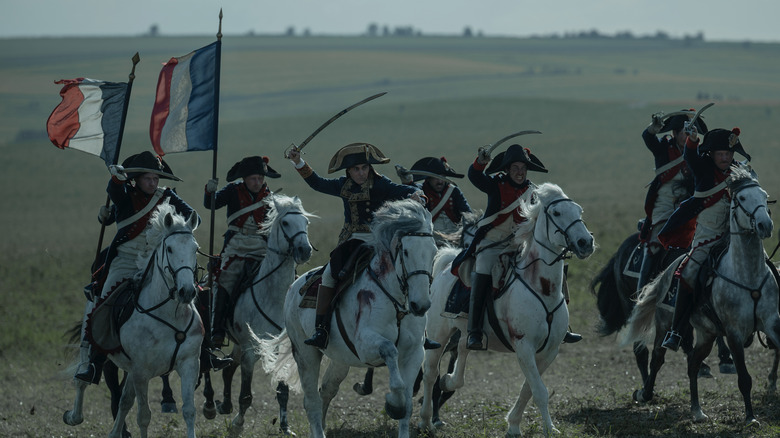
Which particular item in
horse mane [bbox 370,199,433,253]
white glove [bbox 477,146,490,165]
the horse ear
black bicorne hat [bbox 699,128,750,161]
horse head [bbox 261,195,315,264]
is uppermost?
black bicorne hat [bbox 699,128,750,161]

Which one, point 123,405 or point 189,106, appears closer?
point 123,405

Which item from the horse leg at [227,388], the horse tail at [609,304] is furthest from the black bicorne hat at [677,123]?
the horse leg at [227,388]

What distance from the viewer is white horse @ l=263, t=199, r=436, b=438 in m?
8.82

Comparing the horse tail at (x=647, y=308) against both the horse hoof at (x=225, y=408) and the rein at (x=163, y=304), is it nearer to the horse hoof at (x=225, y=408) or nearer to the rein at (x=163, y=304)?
the horse hoof at (x=225, y=408)

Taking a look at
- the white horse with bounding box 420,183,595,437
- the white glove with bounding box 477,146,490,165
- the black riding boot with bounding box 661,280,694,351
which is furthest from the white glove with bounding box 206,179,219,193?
the black riding boot with bounding box 661,280,694,351

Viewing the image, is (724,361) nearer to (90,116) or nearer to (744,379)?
(744,379)

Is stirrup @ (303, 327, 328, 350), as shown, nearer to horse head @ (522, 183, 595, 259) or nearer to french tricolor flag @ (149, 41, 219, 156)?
horse head @ (522, 183, 595, 259)

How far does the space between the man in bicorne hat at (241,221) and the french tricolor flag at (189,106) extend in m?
0.66

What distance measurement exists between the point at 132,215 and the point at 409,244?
3859 mm

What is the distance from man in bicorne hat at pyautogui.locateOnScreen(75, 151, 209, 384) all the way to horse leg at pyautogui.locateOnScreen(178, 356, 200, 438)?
1281mm

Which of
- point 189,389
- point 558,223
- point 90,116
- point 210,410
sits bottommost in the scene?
point 210,410

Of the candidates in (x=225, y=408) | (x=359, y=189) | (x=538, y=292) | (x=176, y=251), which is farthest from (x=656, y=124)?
Result: (x=225, y=408)

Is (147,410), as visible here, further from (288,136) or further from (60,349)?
(288,136)

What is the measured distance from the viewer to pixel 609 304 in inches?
566
